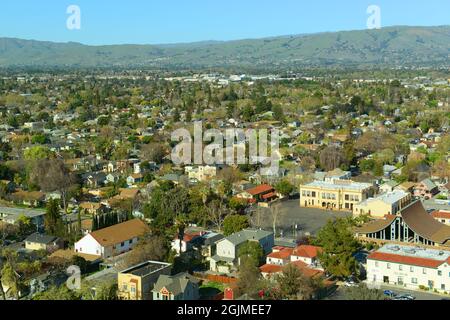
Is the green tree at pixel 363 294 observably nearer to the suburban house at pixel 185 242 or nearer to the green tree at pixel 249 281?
the green tree at pixel 249 281

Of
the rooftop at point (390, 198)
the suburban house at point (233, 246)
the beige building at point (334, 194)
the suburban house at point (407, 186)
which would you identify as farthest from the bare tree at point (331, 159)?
the suburban house at point (233, 246)

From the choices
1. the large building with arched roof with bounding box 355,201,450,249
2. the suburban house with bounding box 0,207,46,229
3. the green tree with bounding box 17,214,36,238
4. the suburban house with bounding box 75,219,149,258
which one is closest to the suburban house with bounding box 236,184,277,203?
the suburban house with bounding box 75,219,149,258

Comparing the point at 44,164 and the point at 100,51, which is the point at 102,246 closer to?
the point at 44,164

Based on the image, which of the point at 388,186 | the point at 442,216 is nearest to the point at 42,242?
the point at 442,216

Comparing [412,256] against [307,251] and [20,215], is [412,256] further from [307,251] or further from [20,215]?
[20,215]

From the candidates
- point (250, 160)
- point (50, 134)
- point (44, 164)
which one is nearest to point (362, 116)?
point (250, 160)

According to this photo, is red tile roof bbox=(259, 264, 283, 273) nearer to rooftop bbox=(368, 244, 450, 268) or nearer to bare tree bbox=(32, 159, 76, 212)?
rooftop bbox=(368, 244, 450, 268)
